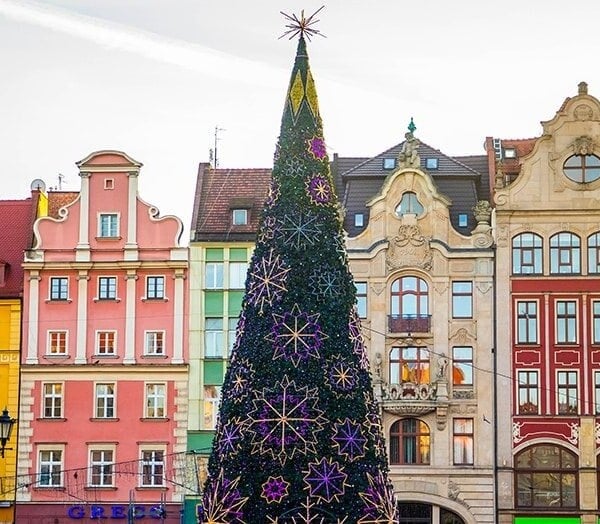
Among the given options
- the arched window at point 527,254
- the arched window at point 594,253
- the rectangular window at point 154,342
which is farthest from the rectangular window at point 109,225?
the arched window at point 594,253

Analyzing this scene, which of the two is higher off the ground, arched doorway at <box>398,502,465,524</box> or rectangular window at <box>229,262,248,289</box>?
rectangular window at <box>229,262,248,289</box>

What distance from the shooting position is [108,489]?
49375 millimetres

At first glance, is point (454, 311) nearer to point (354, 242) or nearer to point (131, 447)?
point (354, 242)

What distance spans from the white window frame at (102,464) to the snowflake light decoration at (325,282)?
85.9 feet

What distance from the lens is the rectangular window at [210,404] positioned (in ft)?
161

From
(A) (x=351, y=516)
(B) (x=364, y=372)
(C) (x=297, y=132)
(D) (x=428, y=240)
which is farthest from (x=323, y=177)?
(D) (x=428, y=240)

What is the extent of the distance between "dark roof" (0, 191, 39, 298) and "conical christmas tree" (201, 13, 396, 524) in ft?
90.9

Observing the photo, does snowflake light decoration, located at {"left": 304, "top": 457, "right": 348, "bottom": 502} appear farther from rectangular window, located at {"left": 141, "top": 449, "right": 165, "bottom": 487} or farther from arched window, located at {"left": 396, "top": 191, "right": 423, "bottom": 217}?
arched window, located at {"left": 396, "top": 191, "right": 423, "bottom": 217}

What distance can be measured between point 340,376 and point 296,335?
1020 mm

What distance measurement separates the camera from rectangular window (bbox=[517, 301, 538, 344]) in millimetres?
48688

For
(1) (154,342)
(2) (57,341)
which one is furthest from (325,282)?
(2) (57,341)

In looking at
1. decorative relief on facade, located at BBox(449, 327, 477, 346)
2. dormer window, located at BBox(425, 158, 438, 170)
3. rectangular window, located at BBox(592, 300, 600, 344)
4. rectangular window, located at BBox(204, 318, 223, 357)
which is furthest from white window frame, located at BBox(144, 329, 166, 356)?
rectangular window, located at BBox(592, 300, 600, 344)

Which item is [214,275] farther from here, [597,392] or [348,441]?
[348,441]

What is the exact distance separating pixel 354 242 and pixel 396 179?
258 centimetres
